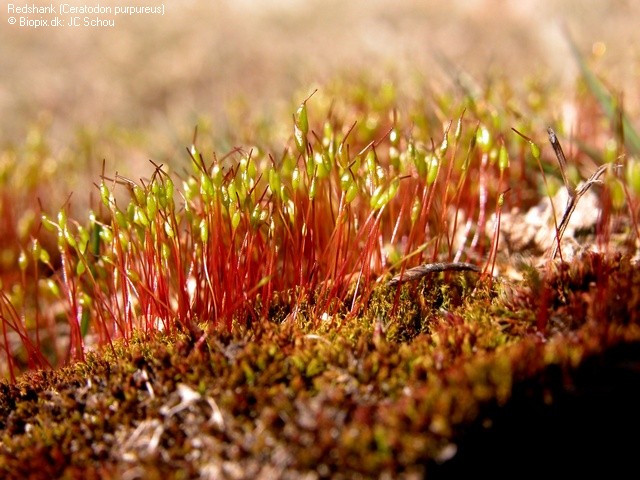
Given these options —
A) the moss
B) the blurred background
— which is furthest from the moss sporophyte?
the blurred background

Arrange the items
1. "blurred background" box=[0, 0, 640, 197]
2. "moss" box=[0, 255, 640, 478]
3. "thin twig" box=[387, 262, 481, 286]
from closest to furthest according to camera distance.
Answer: "moss" box=[0, 255, 640, 478]
"thin twig" box=[387, 262, 481, 286]
"blurred background" box=[0, 0, 640, 197]

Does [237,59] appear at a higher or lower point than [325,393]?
higher

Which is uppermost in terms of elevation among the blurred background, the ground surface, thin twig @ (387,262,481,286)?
the blurred background

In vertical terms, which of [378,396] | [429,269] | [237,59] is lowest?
[378,396]

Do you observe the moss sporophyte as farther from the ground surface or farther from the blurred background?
the blurred background

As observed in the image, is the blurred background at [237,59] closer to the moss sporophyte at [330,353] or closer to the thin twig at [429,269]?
the moss sporophyte at [330,353]

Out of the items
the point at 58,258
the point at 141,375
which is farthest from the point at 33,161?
the point at 141,375

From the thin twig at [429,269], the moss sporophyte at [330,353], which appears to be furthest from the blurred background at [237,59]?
the thin twig at [429,269]

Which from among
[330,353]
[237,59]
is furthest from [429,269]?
[237,59]

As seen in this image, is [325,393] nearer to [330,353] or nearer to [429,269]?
[330,353]
